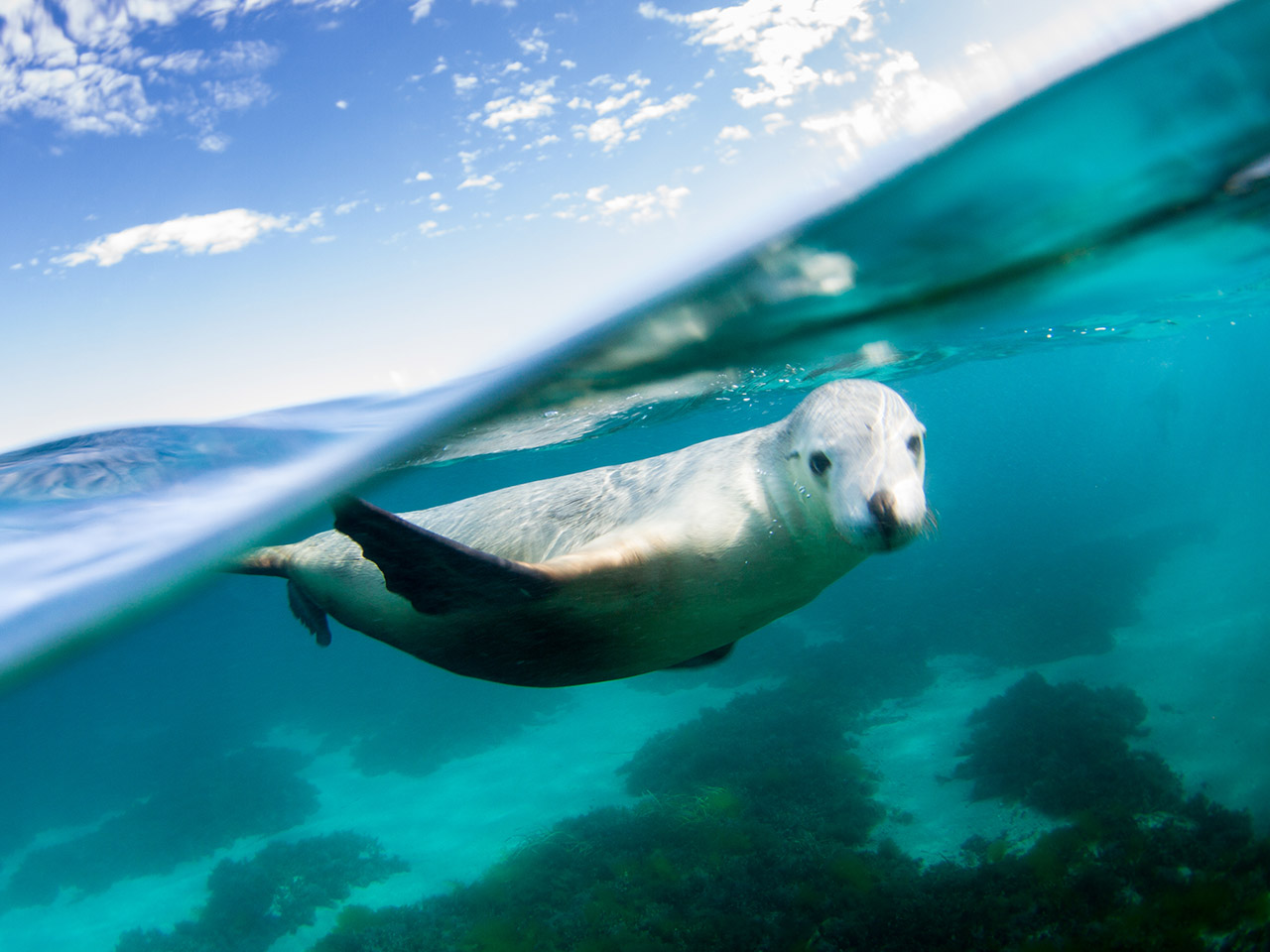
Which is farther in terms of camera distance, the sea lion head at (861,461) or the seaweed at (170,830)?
the seaweed at (170,830)

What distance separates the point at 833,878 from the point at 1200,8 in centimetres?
748

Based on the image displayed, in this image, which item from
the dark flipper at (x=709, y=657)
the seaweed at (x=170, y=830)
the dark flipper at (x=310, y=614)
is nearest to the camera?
the dark flipper at (x=709, y=657)

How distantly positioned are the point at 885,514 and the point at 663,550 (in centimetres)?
81

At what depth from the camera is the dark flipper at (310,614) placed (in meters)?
4.10

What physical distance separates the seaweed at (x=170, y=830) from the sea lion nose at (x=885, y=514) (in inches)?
641

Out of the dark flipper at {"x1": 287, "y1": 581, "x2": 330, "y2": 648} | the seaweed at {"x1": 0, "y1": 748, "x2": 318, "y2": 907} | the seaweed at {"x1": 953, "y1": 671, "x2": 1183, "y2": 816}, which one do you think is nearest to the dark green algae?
the seaweed at {"x1": 953, "y1": 671, "x2": 1183, "y2": 816}

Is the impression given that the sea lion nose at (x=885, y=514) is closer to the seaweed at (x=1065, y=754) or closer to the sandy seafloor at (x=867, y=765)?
the sandy seafloor at (x=867, y=765)

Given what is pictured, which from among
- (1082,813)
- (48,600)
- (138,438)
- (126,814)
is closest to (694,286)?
(138,438)

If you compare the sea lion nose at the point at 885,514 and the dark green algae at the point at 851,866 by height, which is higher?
the sea lion nose at the point at 885,514

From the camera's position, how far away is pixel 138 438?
164 inches

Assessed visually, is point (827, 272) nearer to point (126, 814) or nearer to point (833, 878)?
point (833, 878)

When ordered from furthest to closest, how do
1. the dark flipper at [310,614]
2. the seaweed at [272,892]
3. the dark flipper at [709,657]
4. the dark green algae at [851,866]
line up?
the seaweed at [272,892], the dark green algae at [851,866], the dark flipper at [310,614], the dark flipper at [709,657]

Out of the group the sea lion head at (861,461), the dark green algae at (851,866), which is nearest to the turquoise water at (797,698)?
the dark green algae at (851,866)

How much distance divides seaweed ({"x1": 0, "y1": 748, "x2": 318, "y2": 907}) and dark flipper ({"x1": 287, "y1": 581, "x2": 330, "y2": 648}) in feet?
42.3
